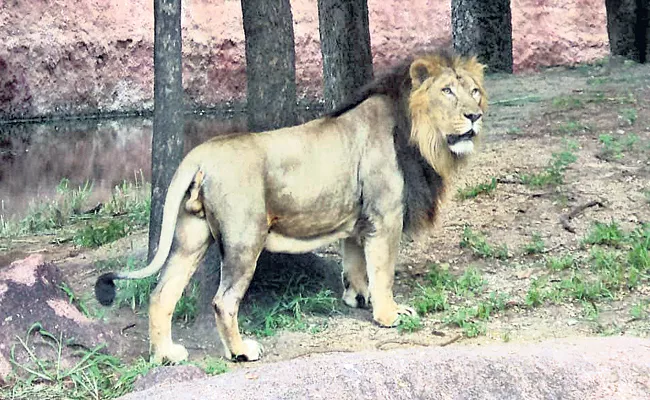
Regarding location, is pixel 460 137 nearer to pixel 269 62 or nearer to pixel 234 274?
pixel 269 62

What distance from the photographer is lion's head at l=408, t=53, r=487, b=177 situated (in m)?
5.47

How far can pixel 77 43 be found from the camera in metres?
20.4

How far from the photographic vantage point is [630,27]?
10.8m

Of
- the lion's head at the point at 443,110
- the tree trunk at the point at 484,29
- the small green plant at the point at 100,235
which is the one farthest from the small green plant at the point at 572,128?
the small green plant at the point at 100,235

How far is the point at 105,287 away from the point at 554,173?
11.7 feet

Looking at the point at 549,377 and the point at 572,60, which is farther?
the point at 572,60

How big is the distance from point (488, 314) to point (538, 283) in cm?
51

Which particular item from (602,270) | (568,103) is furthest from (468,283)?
(568,103)

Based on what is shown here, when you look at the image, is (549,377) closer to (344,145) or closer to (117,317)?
(344,145)

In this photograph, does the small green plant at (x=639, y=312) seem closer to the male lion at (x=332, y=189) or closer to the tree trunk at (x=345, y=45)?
the male lion at (x=332, y=189)

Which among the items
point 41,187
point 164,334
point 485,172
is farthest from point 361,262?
point 41,187

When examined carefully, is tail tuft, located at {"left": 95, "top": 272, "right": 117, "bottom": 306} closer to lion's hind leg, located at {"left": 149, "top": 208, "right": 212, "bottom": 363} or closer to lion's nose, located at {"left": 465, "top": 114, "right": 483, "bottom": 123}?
lion's hind leg, located at {"left": 149, "top": 208, "right": 212, "bottom": 363}

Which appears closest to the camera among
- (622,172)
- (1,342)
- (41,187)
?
(1,342)

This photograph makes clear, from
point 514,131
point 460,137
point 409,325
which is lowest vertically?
point 409,325
